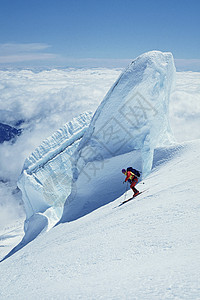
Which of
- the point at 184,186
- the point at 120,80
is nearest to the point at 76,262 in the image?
the point at 184,186

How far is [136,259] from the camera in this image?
298 centimetres

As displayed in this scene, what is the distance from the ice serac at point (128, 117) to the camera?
28.5ft

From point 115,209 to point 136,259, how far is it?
10.3 feet

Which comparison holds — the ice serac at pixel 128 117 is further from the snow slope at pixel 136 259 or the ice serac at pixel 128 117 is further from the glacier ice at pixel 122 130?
the snow slope at pixel 136 259

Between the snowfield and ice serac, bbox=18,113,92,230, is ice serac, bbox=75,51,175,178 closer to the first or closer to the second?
the snowfield

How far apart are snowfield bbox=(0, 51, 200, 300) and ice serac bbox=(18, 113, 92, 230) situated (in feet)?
0.18

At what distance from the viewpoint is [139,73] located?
342 inches

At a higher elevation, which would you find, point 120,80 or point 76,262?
point 120,80

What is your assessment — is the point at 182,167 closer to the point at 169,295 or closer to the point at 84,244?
the point at 84,244

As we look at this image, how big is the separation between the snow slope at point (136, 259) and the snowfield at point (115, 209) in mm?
16

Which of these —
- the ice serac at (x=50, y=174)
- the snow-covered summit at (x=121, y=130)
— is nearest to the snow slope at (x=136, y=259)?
the snow-covered summit at (x=121, y=130)

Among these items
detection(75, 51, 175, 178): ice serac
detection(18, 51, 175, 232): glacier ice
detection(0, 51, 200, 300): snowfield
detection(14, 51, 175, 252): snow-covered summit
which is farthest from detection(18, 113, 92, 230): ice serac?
detection(75, 51, 175, 178): ice serac

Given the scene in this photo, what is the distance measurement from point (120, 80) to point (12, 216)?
74.6 m

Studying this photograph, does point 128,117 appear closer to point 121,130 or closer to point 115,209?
point 121,130
